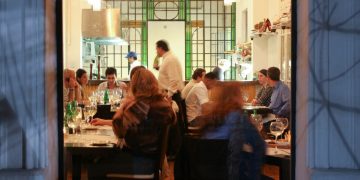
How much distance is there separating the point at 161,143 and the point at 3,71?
5.47 feet

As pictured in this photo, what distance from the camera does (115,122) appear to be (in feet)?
14.7

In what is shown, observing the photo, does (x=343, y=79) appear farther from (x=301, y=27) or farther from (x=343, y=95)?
(x=301, y=27)

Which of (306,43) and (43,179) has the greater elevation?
(306,43)

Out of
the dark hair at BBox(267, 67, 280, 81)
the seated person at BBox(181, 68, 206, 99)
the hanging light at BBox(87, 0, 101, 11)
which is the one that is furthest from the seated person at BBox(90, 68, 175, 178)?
the hanging light at BBox(87, 0, 101, 11)

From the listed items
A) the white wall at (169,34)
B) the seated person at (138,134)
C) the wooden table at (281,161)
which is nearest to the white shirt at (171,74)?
the seated person at (138,134)

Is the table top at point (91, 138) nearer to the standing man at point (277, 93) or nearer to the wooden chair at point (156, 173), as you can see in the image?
the wooden chair at point (156, 173)

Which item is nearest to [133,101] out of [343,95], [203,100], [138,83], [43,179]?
[138,83]

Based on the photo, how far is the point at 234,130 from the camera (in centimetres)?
389

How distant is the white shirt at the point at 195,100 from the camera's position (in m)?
8.39

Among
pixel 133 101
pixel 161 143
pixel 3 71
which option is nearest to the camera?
pixel 3 71

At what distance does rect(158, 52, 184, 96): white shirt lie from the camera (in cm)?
820

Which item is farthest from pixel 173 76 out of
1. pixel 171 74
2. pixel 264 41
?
pixel 264 41

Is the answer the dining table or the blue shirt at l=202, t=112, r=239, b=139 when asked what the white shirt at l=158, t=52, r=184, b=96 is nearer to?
the dining table

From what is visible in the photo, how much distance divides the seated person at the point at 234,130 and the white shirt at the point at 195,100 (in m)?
4.01
